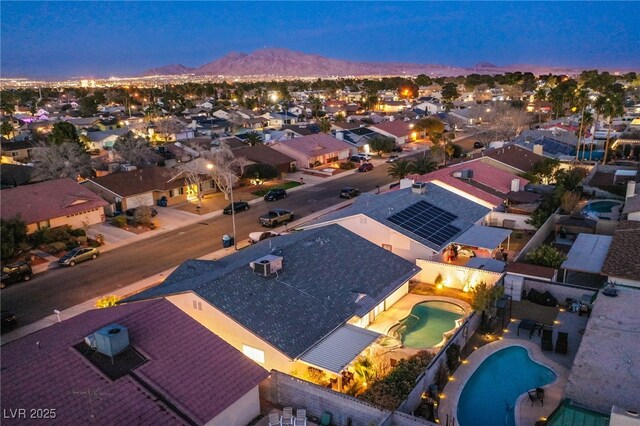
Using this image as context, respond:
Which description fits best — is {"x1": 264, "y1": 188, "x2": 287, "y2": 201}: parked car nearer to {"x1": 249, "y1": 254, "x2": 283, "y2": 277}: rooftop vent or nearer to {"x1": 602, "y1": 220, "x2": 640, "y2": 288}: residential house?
{"x1": 249, "y1": 254, "x2": 283, "y2": 277}: rooftop vent

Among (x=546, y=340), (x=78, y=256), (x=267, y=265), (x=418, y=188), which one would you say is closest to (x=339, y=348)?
(x=267, y=265)

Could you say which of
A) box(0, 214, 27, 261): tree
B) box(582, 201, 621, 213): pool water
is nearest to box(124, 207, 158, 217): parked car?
box(0, 214, 27, 261): tree

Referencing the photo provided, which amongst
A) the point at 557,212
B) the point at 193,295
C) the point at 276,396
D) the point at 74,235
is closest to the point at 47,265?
the point at 74,235

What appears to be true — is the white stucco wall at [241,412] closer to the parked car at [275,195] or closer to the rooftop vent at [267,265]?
the rooftop vent at [267,265]

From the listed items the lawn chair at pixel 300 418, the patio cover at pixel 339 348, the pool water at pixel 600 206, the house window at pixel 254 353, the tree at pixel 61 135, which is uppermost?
the tree at pixel 61 135

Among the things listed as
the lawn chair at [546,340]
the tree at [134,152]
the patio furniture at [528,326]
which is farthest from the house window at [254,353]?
the tree at [134,152]

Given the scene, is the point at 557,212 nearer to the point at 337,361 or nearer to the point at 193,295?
the point at 337,361

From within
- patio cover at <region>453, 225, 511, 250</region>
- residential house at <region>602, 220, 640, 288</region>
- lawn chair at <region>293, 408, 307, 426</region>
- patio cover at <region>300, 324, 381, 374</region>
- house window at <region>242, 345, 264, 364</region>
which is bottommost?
lawn chair at <region>293, 408, 307, 426</region>
